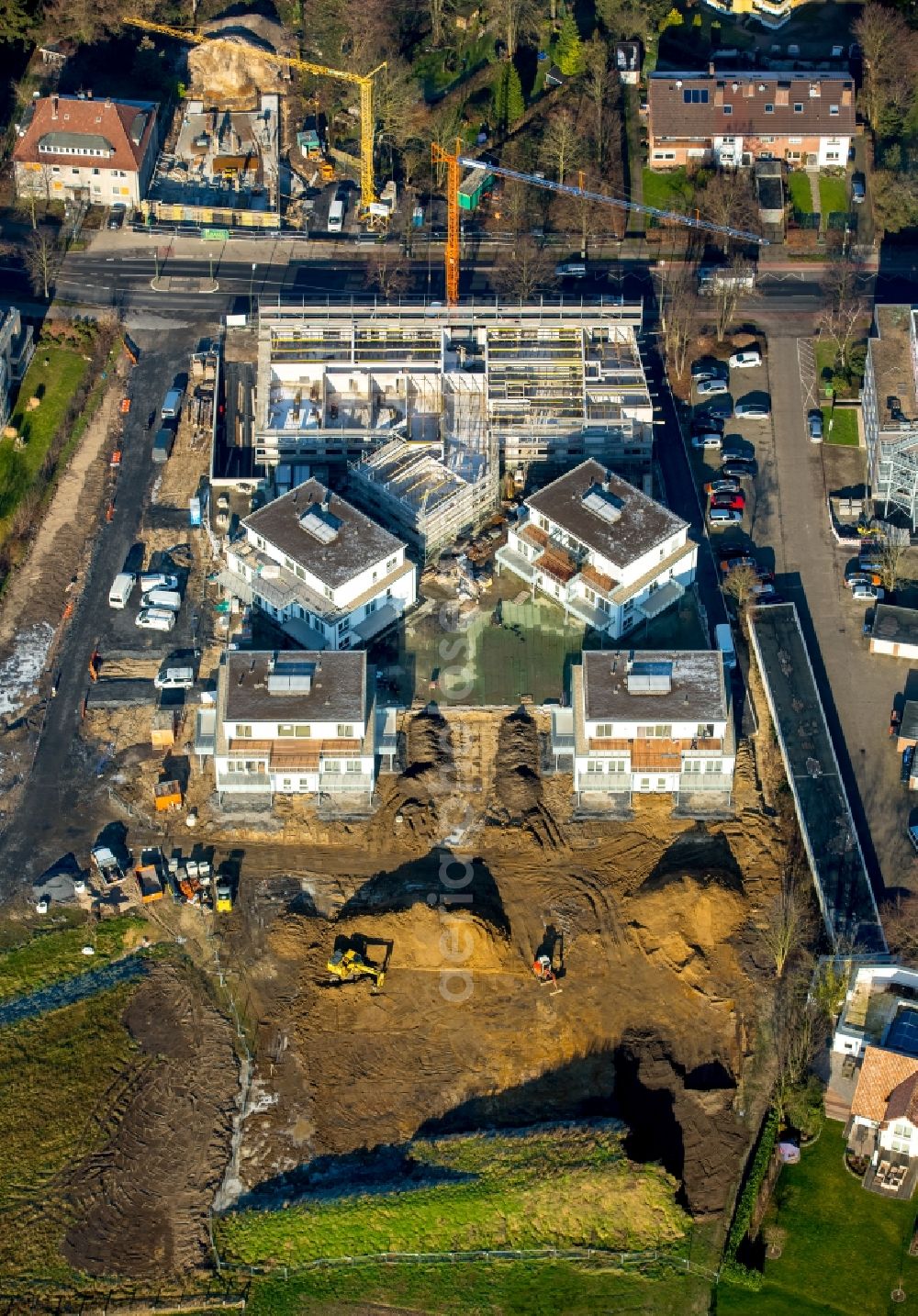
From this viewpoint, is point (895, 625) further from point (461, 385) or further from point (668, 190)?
point (668, 190)

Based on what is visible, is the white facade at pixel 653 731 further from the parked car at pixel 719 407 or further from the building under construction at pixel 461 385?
the parked car at pixel 719 407

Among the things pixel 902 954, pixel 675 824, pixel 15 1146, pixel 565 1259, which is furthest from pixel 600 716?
pixel 15 1146

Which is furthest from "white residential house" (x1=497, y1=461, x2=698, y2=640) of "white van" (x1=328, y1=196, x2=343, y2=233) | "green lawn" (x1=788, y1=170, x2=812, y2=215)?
"green lawn" (x1=788, y1=170, x2=812, y2=215)

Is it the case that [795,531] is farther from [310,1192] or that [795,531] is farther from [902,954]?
[310,1192]

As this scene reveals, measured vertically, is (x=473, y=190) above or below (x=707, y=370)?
above

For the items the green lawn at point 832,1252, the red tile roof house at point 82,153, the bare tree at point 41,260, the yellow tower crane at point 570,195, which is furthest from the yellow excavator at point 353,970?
the red tile roof house at point 82,153

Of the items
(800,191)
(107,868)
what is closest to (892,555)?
(800,191)

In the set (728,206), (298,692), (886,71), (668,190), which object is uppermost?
(886,71)
